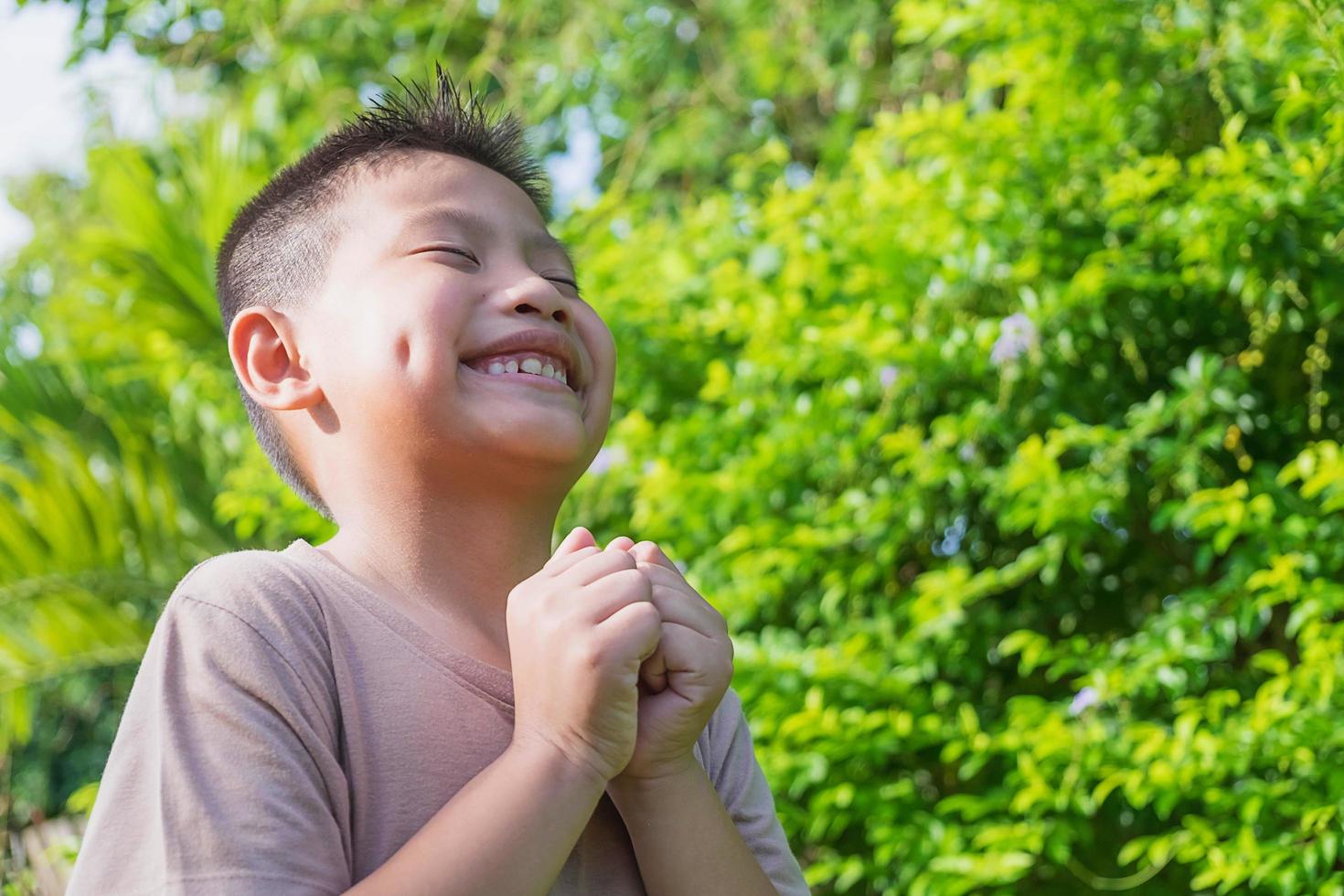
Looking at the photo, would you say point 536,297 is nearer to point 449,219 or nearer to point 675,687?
point 449,219

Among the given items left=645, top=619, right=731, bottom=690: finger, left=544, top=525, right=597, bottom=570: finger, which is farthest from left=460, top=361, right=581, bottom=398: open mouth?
left=645, top=619, right=731, bottom=690: finger

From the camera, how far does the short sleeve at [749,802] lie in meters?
1.29

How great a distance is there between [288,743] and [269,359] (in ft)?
1.36

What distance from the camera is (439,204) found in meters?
1.23

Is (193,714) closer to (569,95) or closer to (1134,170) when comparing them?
(1134,170)

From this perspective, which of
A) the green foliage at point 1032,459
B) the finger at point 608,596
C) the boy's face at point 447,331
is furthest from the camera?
the green foliage at point 1032,459

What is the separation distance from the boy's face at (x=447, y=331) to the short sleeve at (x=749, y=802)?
0.31m

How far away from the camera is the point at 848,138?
191 inches

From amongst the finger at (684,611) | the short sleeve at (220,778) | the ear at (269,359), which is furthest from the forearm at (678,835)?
the ear at (269,359)

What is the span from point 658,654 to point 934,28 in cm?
279

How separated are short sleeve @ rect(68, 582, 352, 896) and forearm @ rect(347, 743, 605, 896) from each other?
57 mm

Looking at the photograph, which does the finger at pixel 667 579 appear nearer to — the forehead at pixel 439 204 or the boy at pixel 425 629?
the boy at pixel 425 629

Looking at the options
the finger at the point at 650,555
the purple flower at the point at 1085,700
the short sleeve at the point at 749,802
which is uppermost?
the finger at the point at 650,555

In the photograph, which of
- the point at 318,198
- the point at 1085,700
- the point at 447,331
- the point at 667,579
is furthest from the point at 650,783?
the point at 1085,700
